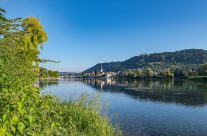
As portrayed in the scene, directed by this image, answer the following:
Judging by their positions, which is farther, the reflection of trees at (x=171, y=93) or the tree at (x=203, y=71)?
the tree at (x=203, y=71)

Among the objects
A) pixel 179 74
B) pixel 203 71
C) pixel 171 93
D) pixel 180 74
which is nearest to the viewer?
pixel 171 93

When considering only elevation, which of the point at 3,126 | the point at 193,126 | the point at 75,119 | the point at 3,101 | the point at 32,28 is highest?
the point at 32,28

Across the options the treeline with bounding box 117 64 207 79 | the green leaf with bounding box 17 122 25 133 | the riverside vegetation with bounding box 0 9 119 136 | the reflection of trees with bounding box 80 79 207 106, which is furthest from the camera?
the treeline with bounding box 117 64 207 79

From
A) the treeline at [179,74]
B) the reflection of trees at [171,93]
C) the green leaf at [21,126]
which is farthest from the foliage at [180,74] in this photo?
the green leaf at [21,126]

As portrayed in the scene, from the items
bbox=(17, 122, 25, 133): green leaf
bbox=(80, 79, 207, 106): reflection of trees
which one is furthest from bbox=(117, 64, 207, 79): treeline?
bbox=(17, 122, 25, 133): green leaf

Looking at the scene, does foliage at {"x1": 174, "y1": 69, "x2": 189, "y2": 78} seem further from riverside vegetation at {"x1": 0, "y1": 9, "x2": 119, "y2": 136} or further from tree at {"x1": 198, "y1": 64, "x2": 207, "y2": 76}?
riverside vegetation at {"x1": 0, "y1": 9, "x2": 119, "y2": 136}

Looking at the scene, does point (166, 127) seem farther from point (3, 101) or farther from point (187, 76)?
point (187, 76)

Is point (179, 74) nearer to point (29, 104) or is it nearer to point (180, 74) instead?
point (180, 74)

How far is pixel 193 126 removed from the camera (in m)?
24.1

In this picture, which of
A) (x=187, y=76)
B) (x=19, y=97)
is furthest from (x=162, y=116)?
(x=187, y=76)

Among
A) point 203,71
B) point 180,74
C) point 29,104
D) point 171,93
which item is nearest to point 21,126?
point 29,104

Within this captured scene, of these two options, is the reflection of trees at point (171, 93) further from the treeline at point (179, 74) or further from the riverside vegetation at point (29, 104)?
the treeline at point (179, 74)

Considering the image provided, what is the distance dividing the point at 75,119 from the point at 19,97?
31.0ft

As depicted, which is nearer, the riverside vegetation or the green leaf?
the green leaf
